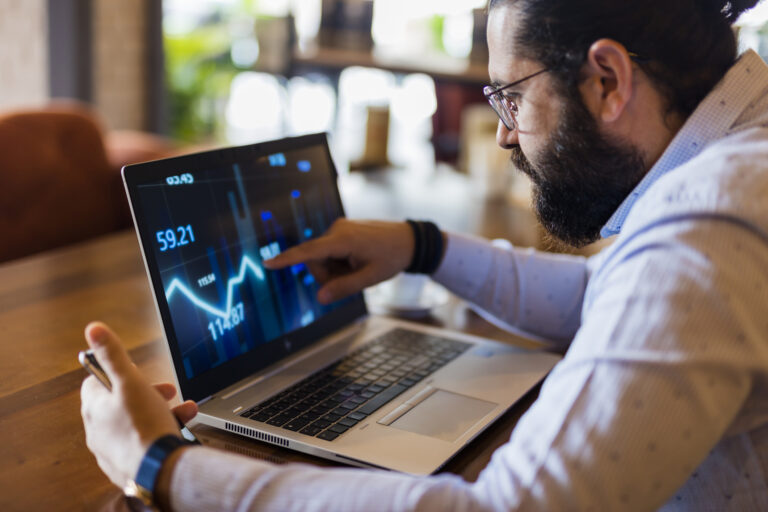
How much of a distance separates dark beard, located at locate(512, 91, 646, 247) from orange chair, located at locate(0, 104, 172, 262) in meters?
1.45

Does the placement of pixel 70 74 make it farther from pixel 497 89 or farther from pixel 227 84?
pixel 497 89

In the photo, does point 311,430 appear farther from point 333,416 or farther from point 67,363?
point 67,363

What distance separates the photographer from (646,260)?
0.62 metres

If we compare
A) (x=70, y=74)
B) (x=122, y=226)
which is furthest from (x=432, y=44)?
(x=122, y=226)

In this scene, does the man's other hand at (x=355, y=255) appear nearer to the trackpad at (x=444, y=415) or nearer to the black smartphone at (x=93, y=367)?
the trackpad at (x=444, y=415)

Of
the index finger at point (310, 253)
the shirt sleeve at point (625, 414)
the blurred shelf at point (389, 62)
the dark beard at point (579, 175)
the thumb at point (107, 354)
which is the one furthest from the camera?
the blurred shelf at point (389, 62)

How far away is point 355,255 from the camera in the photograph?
114cm

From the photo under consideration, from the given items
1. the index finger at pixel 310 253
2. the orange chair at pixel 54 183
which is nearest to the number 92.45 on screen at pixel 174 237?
the index finger at pixel 310 253

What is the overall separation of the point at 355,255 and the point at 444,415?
332 millimetres

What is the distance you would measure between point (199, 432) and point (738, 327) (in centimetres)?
55

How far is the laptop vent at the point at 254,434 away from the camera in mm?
807

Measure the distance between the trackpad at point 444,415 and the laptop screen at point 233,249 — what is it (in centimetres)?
22

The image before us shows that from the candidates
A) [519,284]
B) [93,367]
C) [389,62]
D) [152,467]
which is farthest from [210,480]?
[389,62]

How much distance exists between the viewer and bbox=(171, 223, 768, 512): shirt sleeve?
0.57 m
